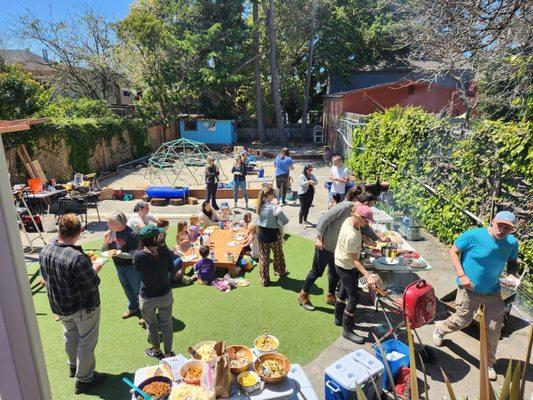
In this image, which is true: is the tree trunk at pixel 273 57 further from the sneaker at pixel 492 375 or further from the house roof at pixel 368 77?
the sneaker at pixel 492 375

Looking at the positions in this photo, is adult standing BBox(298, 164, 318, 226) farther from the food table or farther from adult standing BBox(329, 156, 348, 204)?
the food table

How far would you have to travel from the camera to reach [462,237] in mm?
4652

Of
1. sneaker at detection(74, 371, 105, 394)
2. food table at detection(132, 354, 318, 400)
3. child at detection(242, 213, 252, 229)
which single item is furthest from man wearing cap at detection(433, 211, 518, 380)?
child at detection(242, 213, 252, 229)

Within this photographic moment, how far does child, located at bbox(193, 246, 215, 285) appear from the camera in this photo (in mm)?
7121

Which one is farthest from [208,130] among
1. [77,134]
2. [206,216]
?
[206,216]

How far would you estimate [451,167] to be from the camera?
28.7ft

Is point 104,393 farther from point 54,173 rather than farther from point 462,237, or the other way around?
point 54,173

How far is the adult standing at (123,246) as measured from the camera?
212 inches

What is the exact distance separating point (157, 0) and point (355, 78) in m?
17.6

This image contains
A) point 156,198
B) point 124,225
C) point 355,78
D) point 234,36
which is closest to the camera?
point 124,225

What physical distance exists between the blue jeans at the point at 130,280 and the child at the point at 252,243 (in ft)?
9.33

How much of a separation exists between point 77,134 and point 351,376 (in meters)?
16.4

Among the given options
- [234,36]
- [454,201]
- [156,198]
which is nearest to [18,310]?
[454,201]

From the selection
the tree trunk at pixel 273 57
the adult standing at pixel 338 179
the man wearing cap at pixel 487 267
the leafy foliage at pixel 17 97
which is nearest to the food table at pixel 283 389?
the man wearing cap at pixel 487 267
